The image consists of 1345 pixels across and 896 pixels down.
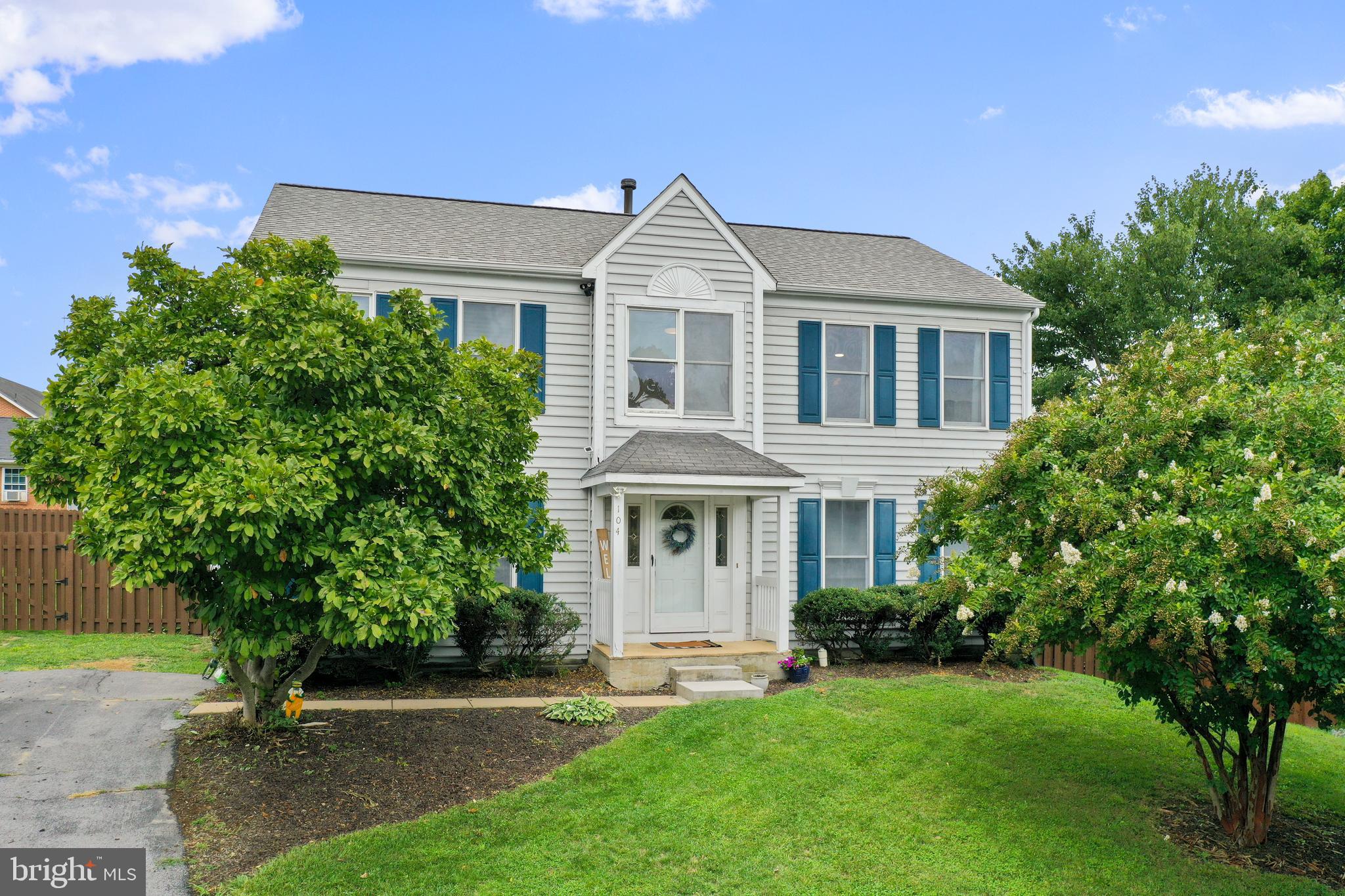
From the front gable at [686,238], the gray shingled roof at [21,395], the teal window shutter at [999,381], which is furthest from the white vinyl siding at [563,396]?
the gray shingled roof at [21,395]

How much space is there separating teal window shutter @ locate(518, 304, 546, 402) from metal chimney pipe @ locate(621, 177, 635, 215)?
14.1ft

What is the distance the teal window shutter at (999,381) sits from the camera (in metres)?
13.8

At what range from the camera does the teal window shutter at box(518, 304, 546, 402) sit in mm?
12055

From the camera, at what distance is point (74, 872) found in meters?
5.15

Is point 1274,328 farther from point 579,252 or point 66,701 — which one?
point 66,701

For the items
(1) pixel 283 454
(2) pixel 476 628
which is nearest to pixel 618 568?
(2) pixel 476 628

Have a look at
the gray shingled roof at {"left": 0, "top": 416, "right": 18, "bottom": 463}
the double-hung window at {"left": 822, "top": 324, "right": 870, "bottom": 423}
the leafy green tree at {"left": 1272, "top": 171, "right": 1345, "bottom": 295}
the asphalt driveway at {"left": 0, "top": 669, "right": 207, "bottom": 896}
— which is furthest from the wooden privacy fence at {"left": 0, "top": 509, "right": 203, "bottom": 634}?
the leafy green tree at {"left": 1272, "top": 171, "right": 1345, "bottom": 295}

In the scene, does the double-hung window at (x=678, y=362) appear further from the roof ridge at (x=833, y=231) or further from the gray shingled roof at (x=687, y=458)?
the roof ridge at (x=833, y=231)

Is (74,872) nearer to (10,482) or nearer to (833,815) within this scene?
(833,815)

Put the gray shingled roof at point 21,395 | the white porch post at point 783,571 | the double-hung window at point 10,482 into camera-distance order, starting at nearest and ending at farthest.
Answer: the white porch post at point 783,571
the double-hung window at point 10,482
the gray shingled roof at point 21,395

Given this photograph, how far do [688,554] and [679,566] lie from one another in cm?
21

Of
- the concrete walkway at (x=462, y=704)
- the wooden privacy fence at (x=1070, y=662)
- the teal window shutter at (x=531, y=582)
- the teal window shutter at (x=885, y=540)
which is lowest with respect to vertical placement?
the wooden privacy fence at (x=1070, y=662)

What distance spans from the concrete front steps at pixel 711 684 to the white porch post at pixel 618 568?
29.6 inches

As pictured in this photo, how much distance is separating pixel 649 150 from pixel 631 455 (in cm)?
721
